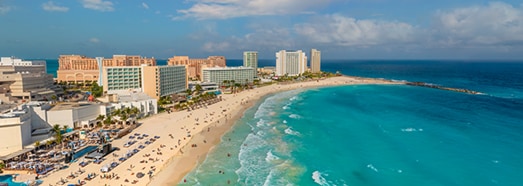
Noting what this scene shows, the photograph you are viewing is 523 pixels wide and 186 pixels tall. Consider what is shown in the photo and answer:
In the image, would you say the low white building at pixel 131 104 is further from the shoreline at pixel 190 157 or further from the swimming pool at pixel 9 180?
the swimming pool at pixel 9 180

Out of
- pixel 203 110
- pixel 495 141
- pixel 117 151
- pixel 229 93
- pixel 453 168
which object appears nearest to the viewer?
pixel 453 168

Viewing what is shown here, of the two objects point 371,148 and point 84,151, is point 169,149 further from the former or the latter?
point 371,148

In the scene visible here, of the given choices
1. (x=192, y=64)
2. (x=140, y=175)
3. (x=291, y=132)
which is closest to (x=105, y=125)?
(x=140, y=175)

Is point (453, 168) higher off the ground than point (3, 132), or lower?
lower

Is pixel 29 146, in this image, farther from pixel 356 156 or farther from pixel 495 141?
pixel 495 141

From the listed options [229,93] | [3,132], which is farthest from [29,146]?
[229,93]

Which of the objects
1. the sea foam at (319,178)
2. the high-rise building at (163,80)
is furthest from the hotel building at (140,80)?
the sea foam at (319,178)

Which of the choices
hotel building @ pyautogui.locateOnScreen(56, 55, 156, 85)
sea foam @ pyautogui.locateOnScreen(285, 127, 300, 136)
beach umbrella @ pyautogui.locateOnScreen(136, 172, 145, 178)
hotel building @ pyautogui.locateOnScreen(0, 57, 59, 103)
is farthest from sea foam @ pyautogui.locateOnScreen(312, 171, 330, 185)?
hotel building @ pyautogui.locateOnScreen(56, 55, 156, 85)
